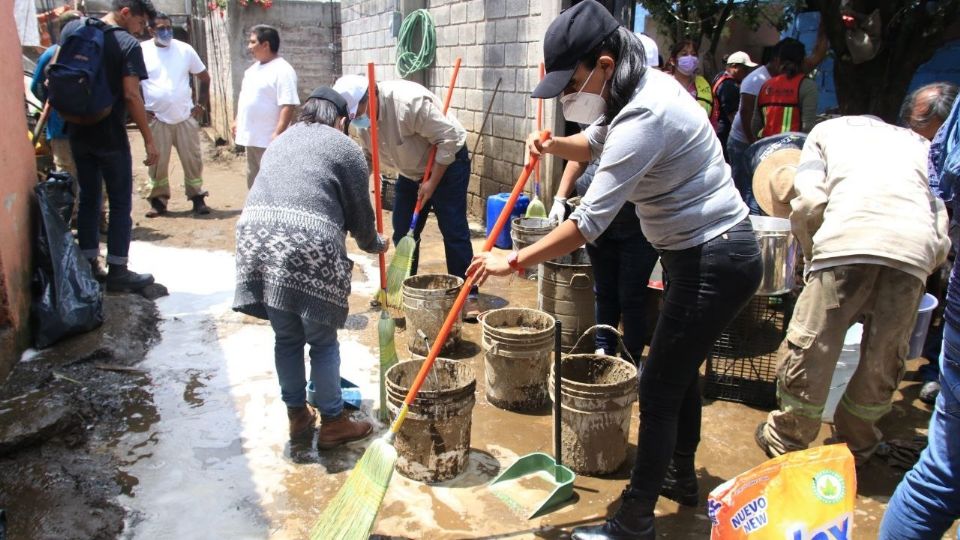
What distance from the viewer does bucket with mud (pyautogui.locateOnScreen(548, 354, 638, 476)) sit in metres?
2.92

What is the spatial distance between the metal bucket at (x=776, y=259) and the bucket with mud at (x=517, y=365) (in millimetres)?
1140

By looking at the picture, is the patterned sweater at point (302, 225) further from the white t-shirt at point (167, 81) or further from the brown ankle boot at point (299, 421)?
the white t-shirt at point (167, 81)

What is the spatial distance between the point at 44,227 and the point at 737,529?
413 cm

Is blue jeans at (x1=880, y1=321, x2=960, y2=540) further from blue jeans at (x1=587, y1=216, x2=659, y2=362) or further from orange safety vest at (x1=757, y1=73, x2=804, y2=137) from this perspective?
orange safety vest at (x1=757, y1=73, x2=804, y2=137)

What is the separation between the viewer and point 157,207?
25.0ft

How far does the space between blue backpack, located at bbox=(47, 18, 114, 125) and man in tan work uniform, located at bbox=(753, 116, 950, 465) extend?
4290 millimetres

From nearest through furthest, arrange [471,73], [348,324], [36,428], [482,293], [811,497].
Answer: [811,497] → [36,428] → [348,324] → [482,293] → [471,73]

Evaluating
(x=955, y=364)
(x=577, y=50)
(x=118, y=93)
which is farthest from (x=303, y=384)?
(x=118, y=93)

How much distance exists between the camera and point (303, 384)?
315cm

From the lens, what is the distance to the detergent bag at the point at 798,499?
183cm

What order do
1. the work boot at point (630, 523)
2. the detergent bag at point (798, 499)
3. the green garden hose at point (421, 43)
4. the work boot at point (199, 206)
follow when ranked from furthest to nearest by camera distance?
the green garden hose at point (421, 43) → the work boot at point (199, 206) → the work boot at point (630, 523) → the detergent bag at point (798, 499)

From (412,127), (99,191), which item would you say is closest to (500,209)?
(412,127)

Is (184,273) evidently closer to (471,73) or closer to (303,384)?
(303,384)

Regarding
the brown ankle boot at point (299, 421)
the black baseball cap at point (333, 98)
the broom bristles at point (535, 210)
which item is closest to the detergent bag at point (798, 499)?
the brown ankle boot at point (299, 421)
